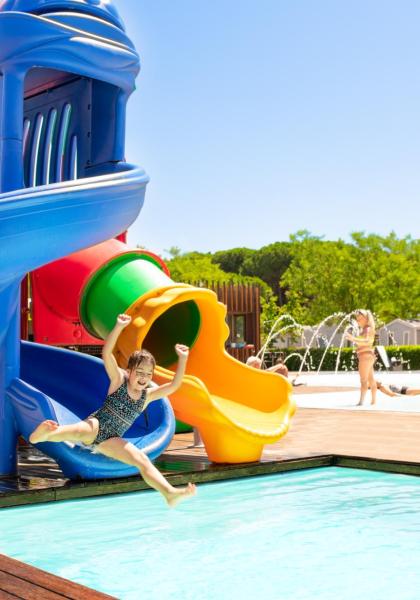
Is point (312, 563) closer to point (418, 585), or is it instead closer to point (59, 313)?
point (418, 585)

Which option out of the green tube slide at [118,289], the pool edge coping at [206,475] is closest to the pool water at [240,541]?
the pool edge coping at [206,475]

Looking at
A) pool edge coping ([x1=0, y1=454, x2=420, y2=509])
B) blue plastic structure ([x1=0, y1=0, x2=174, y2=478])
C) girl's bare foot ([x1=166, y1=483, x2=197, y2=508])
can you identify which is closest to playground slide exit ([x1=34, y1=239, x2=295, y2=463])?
pool edge coping ([x1=0, y1=454, x2=420, y2=509])

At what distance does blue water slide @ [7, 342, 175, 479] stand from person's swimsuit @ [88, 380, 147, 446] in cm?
302

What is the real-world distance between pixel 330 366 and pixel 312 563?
3454 centimetres

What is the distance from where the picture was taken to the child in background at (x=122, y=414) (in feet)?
14.6

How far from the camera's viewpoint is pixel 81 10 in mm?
8531

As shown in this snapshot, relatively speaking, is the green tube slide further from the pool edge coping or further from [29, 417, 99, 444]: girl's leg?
[29, 417, 99, 444]: girl's leg

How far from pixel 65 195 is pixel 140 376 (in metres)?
3.40

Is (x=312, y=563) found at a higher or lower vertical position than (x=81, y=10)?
lower

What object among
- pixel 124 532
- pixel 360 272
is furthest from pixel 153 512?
pixel 360 272

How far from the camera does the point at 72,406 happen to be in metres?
9.04

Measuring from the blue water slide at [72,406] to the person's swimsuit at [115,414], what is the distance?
119 inches

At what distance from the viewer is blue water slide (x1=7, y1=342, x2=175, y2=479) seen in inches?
299

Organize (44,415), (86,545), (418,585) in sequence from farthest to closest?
(44,415) < (86,545) < (418,585)
